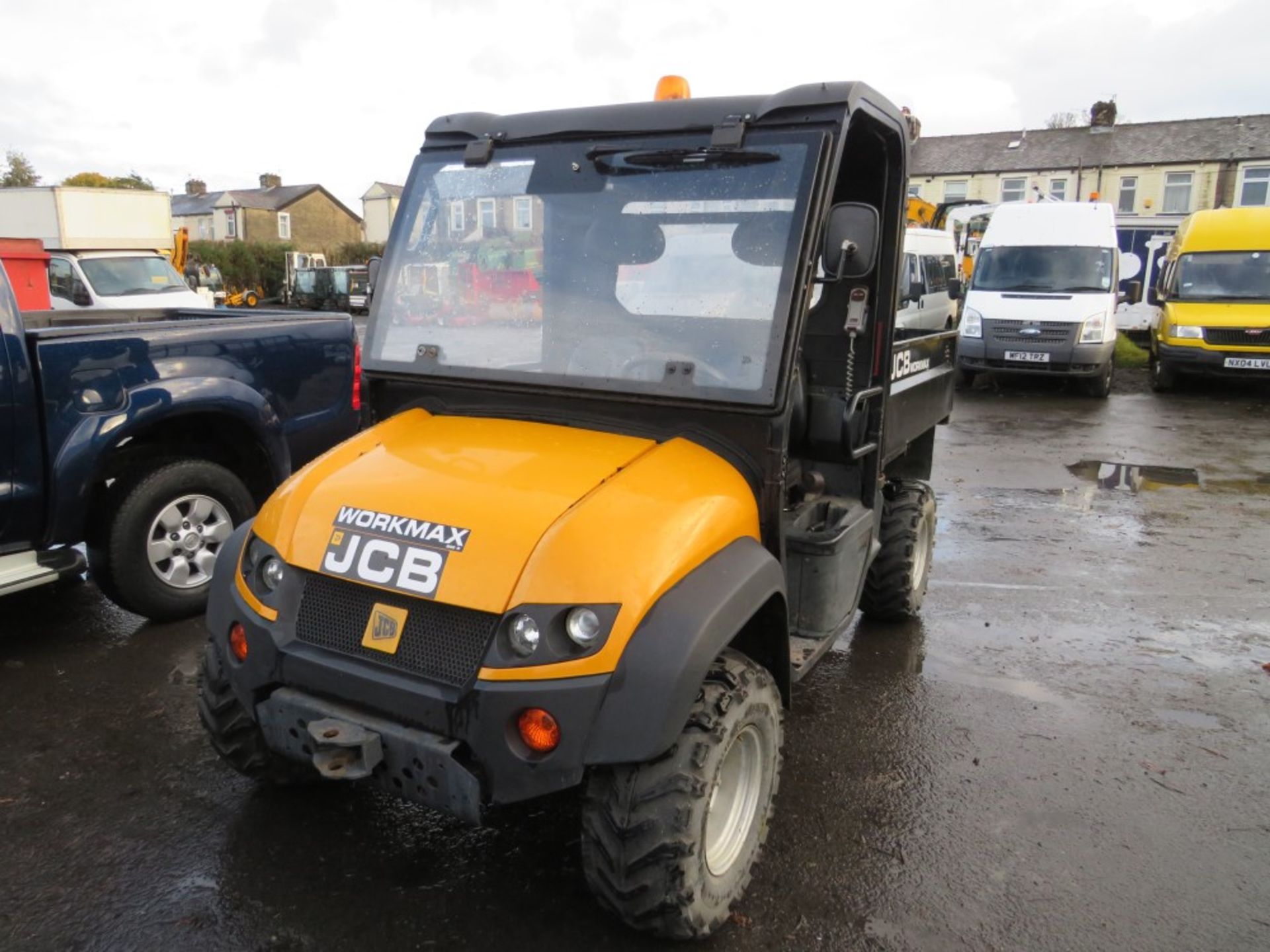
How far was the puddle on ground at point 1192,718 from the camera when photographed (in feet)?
13.4

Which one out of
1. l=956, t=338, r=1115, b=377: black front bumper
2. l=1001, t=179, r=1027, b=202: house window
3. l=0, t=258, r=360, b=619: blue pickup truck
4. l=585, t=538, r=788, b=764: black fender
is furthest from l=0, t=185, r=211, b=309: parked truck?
l=1001, t=179, r=1027, b=202: house window

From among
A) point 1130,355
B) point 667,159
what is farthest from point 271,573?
point 1130,355

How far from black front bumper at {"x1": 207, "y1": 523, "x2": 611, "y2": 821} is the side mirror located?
4.82 feet

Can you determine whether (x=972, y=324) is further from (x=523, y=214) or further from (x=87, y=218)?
(x=87, y=218)

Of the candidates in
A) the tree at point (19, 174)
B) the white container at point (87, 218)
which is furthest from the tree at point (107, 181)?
the white container at point (87, 218)

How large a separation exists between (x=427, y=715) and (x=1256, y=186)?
49.3m

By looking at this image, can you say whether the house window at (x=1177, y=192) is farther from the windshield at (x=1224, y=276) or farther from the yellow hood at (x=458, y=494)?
the yellow hood at (x=458, y=494)

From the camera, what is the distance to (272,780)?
3.20m

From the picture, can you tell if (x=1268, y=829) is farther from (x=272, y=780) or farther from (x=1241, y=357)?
(x=1241, y=357)

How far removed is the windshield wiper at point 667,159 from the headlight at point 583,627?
5.26ft

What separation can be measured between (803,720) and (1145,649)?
2.17m

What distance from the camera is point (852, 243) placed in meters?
2.82

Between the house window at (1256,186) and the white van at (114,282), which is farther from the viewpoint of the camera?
the house window at (1256,186)

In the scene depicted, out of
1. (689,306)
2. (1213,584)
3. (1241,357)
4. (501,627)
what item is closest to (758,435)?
(689,306)
